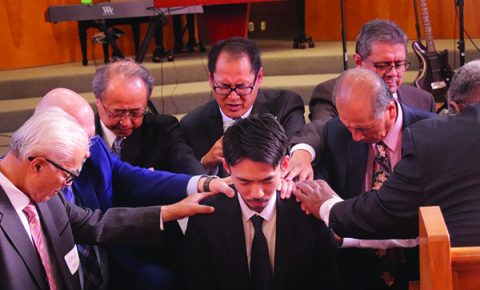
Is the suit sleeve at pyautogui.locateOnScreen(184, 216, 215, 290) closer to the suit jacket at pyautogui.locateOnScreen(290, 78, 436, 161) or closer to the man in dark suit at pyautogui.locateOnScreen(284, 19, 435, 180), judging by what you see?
the man in dark suit at pyautogui.locateOnScreen(284, 19, 435, 180)

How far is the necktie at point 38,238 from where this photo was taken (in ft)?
7.21

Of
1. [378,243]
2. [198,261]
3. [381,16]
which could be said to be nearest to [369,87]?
[378,243]

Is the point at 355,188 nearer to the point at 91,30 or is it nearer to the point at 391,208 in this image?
the point at 391,208

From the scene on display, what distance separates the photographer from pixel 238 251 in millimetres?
2484

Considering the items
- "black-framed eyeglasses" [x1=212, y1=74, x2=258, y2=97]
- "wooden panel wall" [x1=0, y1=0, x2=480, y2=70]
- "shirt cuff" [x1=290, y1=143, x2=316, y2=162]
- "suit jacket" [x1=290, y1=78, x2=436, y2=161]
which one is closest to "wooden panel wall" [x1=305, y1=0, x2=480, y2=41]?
"wooden panel wall" [x1=0, y1=0, x2=480, y2=70]

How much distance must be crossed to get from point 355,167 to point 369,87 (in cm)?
37

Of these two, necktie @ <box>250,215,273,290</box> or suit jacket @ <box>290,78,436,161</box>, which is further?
suit jacket @ <box>290,78,436,161</box>

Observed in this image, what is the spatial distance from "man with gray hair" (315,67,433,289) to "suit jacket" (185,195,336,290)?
0.28 meters

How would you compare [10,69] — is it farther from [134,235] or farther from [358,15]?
[134,235]

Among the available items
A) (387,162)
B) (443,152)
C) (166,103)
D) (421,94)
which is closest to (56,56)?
(166,103)

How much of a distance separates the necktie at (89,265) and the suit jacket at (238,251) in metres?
0.36

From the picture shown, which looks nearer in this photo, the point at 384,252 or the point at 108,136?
the point at 384,252

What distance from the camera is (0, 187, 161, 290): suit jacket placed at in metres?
2.11

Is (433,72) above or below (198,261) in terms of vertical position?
above
